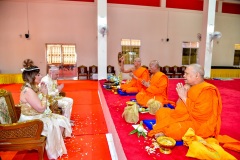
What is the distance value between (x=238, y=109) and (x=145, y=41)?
27.0 feet

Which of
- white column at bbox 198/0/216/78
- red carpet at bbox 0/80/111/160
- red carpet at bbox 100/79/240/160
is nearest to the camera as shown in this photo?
red carpet at bbox 100/79/240/160

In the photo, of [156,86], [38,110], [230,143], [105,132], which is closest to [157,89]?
[156,86]

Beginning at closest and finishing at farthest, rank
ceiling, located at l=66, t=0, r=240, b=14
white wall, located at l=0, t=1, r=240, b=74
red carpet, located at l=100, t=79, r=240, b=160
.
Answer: red carpet, located at l=100, t=79, r=240, b=160 → white wall, located at l=0, t=1, r=240, b=74 → ceiling, located at l=66, t=0, r=240, b=14

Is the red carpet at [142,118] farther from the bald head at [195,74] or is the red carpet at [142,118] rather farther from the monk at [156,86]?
the bald head at [195,74]

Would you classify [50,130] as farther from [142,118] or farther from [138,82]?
[138,82]

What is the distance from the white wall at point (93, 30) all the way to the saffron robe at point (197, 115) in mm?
9124

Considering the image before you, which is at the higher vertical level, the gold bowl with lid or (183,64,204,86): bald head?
(183,64,204,86): bald head

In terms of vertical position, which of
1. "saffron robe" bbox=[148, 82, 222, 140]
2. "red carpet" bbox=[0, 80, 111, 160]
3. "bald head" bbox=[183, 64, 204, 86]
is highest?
"bald head" bbox=[183, 64, 204, 86]

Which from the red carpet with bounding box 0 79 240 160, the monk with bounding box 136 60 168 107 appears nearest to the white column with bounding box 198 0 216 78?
the red carpet with bounding box 0 79 240 160

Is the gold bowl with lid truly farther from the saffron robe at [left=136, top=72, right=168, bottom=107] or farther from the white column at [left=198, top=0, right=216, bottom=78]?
the white column at [left=198, top=0, right=216, bottom=78]

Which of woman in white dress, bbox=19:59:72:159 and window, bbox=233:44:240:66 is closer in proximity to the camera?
woman in white dress, bbox=19:59:72:159

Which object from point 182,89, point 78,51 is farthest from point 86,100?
point 78,51

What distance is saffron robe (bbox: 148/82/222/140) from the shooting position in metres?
2.14

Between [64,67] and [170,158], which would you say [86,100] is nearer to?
[170,158]
